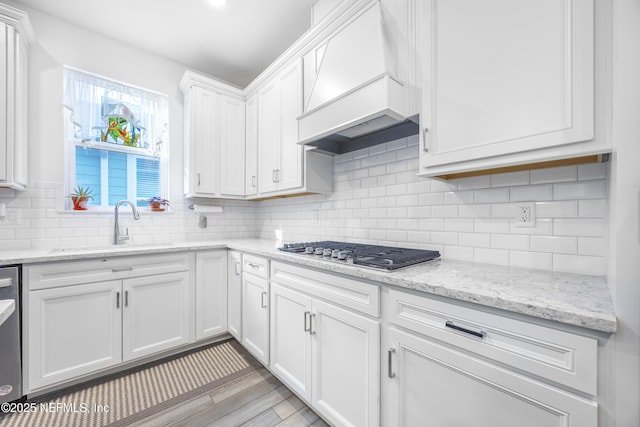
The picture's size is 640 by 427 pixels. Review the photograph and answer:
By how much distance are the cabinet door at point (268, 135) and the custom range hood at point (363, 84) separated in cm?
58

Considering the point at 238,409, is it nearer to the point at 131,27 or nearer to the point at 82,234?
the point at 82,234

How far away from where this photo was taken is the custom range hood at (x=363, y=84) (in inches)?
56.2

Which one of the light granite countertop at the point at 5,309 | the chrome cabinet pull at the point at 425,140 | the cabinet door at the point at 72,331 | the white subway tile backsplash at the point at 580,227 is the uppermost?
the chrome cabinet pull at the point at 425,140

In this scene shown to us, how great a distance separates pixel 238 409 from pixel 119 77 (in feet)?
10.2

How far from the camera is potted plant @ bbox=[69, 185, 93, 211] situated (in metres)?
2.34

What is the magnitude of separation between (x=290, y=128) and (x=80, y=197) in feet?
6.41

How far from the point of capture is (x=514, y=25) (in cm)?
106

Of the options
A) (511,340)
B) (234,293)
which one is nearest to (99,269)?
(234,293)

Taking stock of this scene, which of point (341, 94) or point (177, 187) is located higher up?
point (341, 94)

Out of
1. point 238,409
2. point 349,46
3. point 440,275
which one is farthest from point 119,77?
point 440,275

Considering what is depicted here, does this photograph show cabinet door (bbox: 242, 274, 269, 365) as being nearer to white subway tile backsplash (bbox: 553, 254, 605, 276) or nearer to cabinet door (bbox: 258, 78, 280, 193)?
cabinet door (bbox: 258, 78, 280, 193)

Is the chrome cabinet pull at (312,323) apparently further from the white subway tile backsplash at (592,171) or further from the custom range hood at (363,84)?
the white subway tile backsplash at (592,171)

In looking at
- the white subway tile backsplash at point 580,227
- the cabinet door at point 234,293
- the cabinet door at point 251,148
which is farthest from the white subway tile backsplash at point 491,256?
the cabinet door at point 251,148

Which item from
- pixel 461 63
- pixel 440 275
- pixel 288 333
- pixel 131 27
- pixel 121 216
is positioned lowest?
pixel 288 333
